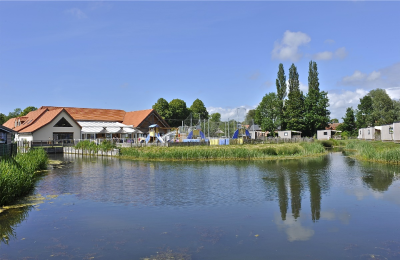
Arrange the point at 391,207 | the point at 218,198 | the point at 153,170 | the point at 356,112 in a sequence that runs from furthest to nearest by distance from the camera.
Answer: the point at 356,112
the point at 153,170
the point at 218,198
the point at 391,207

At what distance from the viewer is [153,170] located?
28.6 meters

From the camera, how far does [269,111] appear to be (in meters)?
77.8

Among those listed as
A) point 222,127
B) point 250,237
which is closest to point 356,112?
point 222,127

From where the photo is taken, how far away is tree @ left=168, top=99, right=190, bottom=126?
→ 87562 mm

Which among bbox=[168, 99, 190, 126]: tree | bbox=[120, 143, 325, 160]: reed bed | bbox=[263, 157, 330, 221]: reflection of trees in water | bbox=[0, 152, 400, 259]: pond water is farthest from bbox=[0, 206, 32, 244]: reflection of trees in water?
bbox=[168, 99, 190, 126]: tree

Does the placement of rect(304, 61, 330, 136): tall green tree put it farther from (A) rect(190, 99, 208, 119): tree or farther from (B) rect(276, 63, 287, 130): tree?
(A) rect(190, 99, 208, 119): tree

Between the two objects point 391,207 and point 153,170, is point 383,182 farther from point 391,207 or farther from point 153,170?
point 153,170

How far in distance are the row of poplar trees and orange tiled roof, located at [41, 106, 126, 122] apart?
31938 millimetres

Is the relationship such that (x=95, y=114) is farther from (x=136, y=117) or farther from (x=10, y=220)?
(x=10, y=220)

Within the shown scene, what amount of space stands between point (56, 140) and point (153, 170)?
33033mm

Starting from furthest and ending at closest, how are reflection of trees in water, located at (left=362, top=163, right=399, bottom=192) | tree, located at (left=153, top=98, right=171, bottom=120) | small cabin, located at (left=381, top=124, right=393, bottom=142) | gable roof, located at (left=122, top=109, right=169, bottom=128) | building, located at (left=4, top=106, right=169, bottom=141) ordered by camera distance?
tree, located at (left=153, top=98, right=171, bottom=120)
gable roof, located at (left=122, top=109, right=169, bottom=128)
building, located at (left=4, top=106, right=169, bottom=141)
small cabin, located at (left=381, top=124, right=393, bottom=142)
reflection of trees in water, located at (left=362, top=163, right=399, bottom=192)

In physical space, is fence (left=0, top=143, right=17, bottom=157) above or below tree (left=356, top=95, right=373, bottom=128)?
below

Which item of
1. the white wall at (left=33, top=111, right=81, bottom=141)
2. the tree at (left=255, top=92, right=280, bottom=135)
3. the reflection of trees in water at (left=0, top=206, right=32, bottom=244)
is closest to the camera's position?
the reflection of trees in water at (left=0, top=206, right=32, bottom=244)

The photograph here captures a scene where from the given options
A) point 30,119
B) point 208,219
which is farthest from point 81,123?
point 208,219
